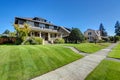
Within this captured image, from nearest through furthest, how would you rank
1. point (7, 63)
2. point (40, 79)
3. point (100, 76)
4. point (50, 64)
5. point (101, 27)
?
1. point (40, 79)
2. point (100, 76)
3. point (7, 63)
4. point (50, 64)
5. point (101, 27)

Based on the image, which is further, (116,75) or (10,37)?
(10,37)

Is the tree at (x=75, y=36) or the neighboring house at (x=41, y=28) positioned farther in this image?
the tree at (x=75, y=36)

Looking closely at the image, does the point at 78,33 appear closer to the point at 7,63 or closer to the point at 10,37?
the point at 10,37

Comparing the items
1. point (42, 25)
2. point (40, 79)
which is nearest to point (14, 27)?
point (42, 25)

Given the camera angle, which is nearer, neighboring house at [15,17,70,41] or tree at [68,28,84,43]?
neighboring house at [15,17,70,41]

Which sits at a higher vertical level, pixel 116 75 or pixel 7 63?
pixel 7 63

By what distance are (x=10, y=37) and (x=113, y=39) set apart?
5241cm

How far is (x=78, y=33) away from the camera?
3294 cm

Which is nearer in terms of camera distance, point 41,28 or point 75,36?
point 75,36

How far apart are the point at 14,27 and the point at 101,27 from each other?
91118 mm

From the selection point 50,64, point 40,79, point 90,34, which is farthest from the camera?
point 90,34

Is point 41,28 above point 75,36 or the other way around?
above


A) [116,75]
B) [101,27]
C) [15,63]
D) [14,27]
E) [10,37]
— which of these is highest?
[101,27]

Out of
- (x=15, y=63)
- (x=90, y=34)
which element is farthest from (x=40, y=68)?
(x=90, y=34)
